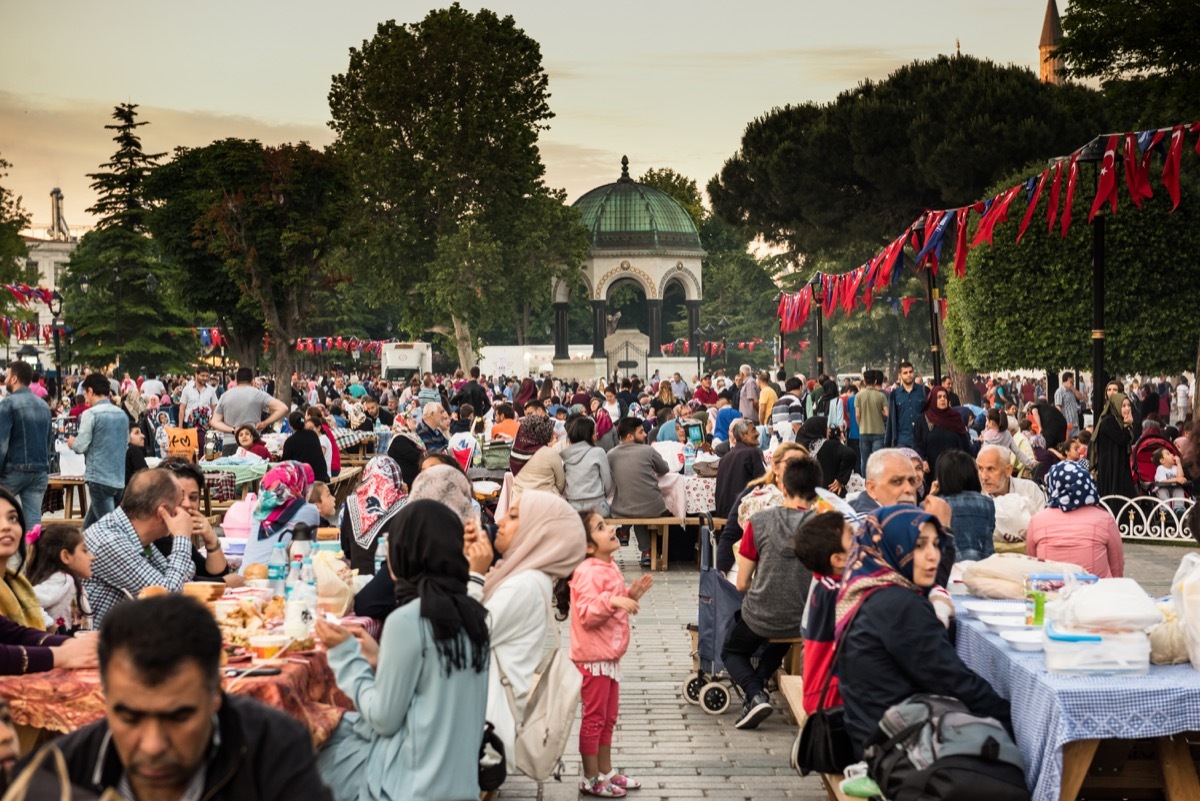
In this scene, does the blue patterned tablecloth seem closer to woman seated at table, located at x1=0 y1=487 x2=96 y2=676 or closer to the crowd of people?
the crowd of people

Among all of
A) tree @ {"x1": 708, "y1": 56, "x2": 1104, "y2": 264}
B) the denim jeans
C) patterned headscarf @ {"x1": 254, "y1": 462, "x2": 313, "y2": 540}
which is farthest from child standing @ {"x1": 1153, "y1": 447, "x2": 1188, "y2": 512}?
tree @ {"x1": 708, "y1": 56, "x2": 1104, "y2": 264}

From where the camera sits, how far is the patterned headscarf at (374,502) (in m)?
8.72

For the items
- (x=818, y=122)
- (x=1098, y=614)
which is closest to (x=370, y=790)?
(x=1098, y=614)

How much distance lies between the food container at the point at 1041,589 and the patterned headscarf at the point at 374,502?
362 cm

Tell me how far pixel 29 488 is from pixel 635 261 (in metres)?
56.7

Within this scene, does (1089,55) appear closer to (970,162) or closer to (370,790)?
(970,162)

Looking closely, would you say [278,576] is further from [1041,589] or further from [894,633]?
[1041,589]

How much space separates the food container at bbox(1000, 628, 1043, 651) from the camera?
19.5ft

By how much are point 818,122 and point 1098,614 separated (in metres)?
38.0

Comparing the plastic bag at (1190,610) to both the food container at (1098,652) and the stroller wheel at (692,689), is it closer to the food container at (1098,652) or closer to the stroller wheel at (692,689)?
the food container at (1098,652)

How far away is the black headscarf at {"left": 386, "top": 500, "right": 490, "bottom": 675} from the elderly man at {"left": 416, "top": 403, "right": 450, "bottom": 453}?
36.3 feet

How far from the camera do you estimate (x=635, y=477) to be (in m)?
14.3

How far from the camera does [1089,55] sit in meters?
28.3

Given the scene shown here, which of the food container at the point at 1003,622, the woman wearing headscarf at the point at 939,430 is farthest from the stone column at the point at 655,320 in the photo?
the food container at the point at 1003,622
